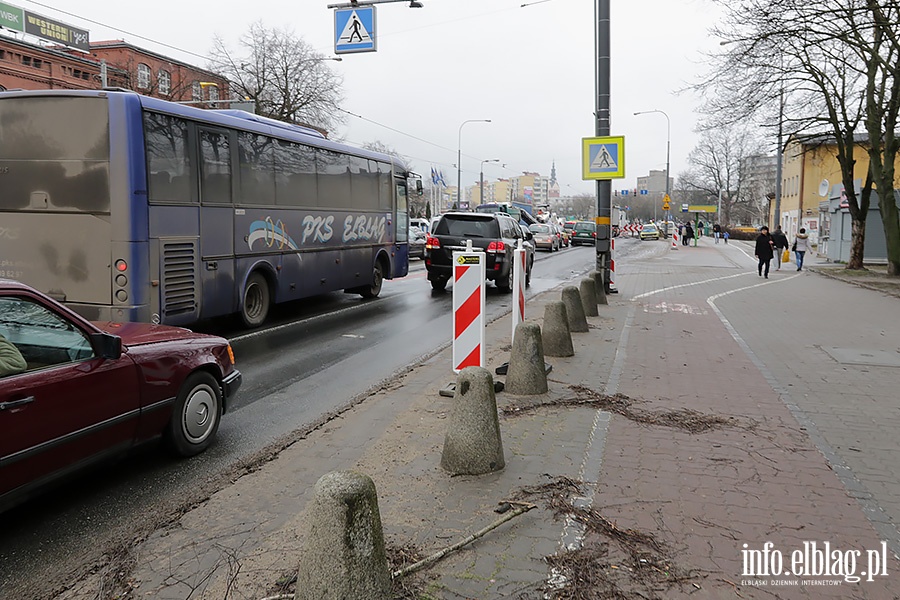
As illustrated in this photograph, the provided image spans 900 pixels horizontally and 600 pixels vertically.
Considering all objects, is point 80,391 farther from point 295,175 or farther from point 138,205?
point 295,175

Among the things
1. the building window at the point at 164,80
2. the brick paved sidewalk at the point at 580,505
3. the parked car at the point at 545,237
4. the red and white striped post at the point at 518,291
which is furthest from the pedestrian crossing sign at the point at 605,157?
the building window at the point at 164,80

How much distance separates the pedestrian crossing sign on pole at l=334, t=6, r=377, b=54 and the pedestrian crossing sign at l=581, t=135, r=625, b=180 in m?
4.94

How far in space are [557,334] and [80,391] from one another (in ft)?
19.8

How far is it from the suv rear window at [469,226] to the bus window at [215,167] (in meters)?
7.23

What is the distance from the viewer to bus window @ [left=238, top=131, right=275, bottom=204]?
36.6 feet

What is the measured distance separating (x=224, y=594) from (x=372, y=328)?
29.3ft

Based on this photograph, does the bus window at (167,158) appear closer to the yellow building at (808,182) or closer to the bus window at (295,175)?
the bus window at (295,175)

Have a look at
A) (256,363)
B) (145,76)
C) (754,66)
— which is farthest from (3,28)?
(256,363)

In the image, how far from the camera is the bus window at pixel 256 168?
11164 mm

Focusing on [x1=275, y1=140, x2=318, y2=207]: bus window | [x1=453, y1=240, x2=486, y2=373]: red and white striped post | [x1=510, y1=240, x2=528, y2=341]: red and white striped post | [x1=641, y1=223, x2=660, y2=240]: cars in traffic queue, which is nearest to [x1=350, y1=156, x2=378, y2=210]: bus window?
[x1=275, y1=140, x2=318, y2=207]: bus window

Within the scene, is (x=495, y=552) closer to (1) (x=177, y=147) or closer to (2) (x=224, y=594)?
(2) (x=224, y=594)

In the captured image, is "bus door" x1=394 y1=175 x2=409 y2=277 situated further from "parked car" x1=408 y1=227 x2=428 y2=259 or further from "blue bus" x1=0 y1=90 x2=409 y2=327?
"parked car" x1=408 y1=227 x2=428 y2=259

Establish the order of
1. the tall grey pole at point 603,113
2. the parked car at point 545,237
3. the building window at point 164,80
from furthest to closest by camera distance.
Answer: the building window at point 164,80
the parked car at point 545,237
the tall grey pole at point 603,113

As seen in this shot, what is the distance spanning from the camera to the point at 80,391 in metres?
4.26
